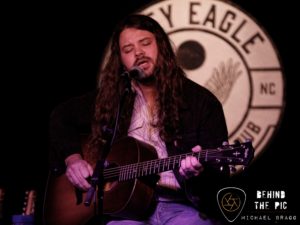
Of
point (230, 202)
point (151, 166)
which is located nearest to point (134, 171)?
point (151, 166)

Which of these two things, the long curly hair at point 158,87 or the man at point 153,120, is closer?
the man at point 153,120

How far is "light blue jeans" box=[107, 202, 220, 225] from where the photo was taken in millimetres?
2934

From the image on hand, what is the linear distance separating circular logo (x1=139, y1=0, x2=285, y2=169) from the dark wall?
1.29 feet

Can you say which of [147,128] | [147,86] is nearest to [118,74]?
[147,86]

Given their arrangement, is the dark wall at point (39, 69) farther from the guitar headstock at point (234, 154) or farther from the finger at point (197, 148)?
the guitar headstock at point (234, 154)

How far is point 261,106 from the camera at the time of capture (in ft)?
14.5

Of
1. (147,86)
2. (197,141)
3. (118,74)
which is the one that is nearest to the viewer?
(197,141)

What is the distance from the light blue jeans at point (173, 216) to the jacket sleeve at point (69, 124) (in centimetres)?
73

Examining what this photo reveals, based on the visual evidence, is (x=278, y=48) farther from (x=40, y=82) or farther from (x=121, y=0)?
(x=40, y=82)

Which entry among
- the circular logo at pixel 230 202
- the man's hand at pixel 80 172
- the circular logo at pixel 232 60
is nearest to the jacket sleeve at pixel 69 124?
the man's hand at pixel 80 172

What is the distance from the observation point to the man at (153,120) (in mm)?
2955

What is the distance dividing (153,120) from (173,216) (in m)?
0.60

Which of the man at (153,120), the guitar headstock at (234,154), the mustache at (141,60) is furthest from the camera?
the mustache at (141,60)

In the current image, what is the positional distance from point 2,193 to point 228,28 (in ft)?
7.41
